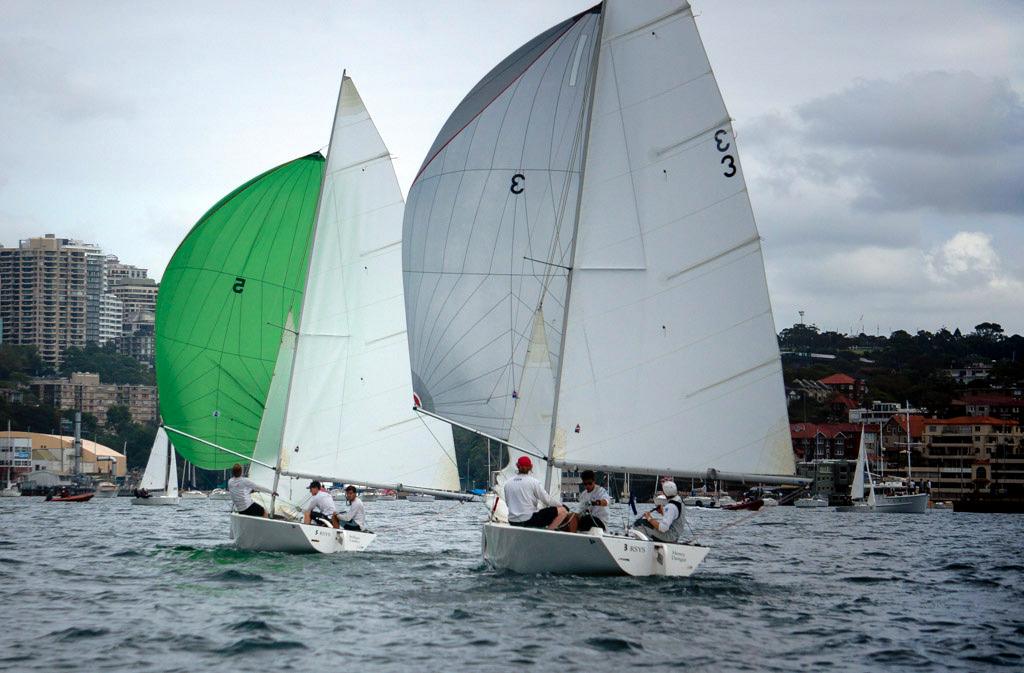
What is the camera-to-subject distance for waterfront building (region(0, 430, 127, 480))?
154625 mm

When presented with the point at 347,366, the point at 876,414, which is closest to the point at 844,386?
the point at 876,414

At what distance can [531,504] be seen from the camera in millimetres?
19562

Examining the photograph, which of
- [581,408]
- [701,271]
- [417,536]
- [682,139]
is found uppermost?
[682,139]

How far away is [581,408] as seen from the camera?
2081cm

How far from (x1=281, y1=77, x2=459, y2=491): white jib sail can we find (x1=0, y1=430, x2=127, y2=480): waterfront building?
130019 mm

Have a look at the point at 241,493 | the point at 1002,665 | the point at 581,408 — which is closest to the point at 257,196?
the point at 241,493

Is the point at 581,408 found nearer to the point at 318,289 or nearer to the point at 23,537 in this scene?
the point at 318,289

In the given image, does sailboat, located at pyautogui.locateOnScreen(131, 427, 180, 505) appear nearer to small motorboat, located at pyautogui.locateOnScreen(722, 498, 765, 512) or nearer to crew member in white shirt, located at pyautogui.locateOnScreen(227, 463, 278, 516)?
small motorboat, located at pyautogui.locateOnScreen(722, 498, 765, 512)

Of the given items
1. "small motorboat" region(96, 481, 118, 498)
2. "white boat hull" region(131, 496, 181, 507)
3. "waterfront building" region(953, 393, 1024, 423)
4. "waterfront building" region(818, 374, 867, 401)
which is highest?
"waterfront building" region(818, 374, 867, 401)

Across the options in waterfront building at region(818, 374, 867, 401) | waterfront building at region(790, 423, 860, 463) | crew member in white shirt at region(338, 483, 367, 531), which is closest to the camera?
crew member in white shirt at region(338, 483, 367, 531)

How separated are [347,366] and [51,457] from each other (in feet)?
463

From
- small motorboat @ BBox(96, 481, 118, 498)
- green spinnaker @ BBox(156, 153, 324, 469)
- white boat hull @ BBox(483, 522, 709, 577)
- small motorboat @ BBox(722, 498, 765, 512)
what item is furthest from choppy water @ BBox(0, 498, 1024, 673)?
small motorboat @ BBox(96, 481, 118, 498)

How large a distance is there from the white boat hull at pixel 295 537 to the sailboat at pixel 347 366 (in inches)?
A: 71.2

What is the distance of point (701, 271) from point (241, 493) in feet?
33.6
